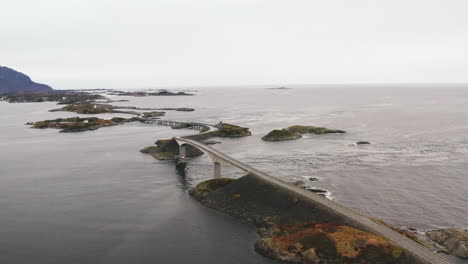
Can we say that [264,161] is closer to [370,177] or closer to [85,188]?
[370,177]

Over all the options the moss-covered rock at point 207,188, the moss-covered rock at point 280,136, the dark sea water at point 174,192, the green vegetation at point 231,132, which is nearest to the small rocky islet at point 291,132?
the moss-covered rock at point 280,136

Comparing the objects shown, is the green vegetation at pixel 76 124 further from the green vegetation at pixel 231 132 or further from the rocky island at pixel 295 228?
the rocky island at pixel 295 228

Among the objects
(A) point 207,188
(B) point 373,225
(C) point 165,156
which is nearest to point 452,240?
(B) point 373,225

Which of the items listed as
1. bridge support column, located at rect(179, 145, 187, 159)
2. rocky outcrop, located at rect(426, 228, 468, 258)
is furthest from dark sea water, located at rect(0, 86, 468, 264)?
rocky outcrop, located at rect(426, 228, 468, 258)

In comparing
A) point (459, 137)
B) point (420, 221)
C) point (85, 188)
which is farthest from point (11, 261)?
point (459, 137)

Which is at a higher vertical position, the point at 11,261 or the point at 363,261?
the point at 363,261
